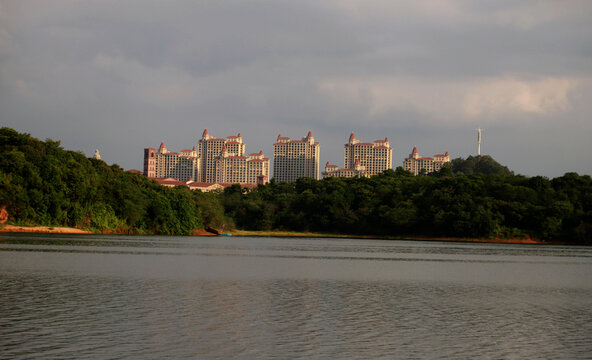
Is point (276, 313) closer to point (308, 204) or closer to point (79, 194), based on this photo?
point (79, 194)

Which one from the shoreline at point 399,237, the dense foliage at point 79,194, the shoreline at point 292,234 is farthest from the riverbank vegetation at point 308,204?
the shoreline at point 399,237

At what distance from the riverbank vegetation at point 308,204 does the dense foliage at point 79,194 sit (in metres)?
0.13

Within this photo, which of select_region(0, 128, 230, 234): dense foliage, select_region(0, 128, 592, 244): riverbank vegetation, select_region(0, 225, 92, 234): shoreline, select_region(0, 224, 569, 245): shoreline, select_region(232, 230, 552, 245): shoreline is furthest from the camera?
select_region(232, 230, 552, 245): shoreline

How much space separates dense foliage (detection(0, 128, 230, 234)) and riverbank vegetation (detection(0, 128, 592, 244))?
132mm

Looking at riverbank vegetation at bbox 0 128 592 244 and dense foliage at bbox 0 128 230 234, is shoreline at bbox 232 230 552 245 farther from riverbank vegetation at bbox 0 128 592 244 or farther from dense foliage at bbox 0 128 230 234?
dense foliage at bbox 0 128 230 234

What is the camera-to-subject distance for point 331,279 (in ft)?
111

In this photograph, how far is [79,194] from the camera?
3169 inches

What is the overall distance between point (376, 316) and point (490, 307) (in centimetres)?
577

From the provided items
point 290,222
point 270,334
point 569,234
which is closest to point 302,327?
point 270,334

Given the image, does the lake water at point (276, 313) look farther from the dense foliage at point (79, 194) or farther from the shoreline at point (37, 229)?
the shoreline at point (37, 229)

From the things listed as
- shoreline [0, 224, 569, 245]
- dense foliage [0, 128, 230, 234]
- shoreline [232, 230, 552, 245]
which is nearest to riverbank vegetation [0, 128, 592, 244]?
dense foliage [0, 128, 230, 234]

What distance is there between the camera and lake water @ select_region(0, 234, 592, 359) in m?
16.3

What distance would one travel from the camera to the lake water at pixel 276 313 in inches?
642

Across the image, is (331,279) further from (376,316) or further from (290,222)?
(290,222)
